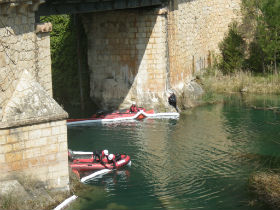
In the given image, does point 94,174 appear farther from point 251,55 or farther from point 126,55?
point 251,55

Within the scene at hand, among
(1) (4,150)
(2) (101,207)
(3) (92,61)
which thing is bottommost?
(2) (101,207)

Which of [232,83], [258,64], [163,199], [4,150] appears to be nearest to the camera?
[4,150]

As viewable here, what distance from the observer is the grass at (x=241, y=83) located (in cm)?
2797

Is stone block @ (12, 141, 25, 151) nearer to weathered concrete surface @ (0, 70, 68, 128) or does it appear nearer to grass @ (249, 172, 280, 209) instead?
weathered concrete surface @ (0, 70, 68, 128)

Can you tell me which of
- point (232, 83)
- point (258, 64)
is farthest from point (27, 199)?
point (258, 64)

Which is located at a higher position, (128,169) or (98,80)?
(98,80)

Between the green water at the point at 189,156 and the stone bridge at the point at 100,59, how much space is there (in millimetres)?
1664

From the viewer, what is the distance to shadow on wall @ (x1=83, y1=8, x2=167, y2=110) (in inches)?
953

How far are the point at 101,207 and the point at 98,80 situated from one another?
39.3 ft

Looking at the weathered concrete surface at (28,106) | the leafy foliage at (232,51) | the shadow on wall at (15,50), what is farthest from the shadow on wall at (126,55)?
the weathered concrete surface at (28,106)

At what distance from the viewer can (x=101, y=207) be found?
14141mm

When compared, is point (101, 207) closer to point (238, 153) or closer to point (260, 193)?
point (260, 193)

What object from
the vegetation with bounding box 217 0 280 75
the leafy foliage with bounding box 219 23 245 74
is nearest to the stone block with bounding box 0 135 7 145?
the vegetation with bounding box 217 0 280 75

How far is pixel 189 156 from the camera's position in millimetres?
18359
